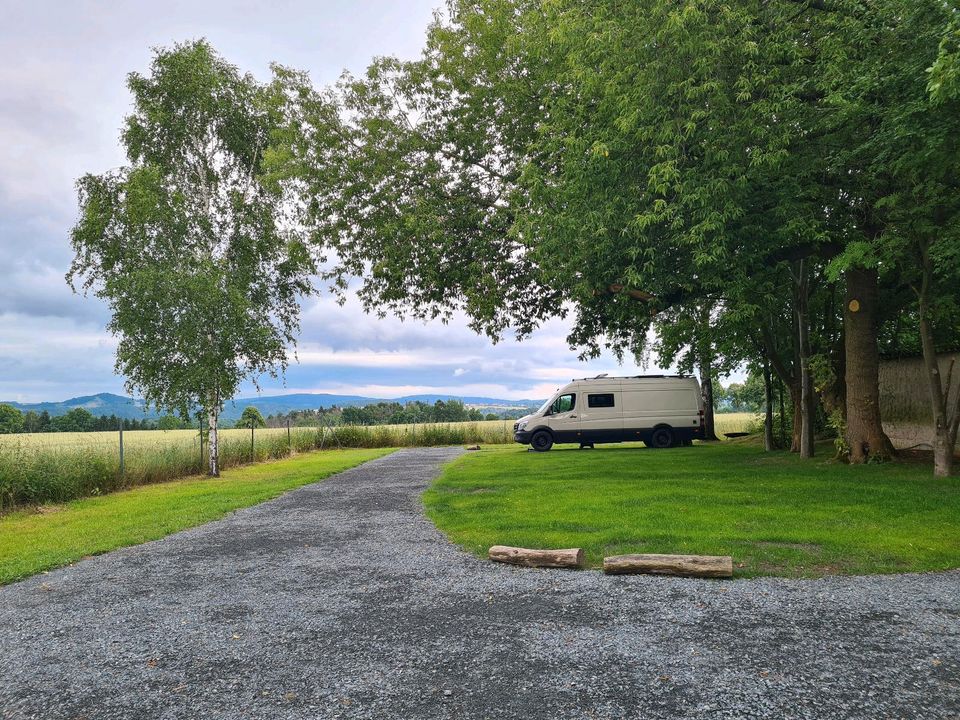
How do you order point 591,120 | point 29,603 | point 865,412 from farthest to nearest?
point 865,412
point 591,120
point 29,603

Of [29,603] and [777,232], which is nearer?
[29,603]

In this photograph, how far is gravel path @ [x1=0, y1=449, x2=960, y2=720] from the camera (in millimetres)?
3463

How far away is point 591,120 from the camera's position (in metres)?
11.9

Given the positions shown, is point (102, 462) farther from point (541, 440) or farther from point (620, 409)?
point (620, 409)

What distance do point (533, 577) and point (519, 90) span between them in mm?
13373

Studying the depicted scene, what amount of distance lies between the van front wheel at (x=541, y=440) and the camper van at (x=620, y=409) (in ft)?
0.42

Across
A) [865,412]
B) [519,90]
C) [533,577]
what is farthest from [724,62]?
[533,577]

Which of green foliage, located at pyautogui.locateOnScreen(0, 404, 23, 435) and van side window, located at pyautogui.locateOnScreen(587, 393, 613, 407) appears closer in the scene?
van side window, located at pyautogui.locateOnScreen(587, 393, 613, 407)

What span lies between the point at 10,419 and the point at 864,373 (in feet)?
155

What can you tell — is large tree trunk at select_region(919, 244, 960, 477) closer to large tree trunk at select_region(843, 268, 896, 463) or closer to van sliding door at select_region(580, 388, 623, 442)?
large tree trunk at select_region(843, 268, 896, 463)

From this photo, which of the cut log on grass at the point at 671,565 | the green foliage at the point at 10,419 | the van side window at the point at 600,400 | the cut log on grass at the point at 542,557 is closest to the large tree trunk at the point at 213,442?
the van side window at the point at 600,400

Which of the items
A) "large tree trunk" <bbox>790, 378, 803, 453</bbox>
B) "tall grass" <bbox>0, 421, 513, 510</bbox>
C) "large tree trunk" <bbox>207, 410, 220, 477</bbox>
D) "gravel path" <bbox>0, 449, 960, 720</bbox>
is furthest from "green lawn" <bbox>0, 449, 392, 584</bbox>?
"large tree trunk" <bbox>790, 378, 803, 453</bbox>

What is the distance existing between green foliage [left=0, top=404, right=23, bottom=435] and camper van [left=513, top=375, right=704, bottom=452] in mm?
36078

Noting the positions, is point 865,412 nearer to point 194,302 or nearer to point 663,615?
point 663,615
